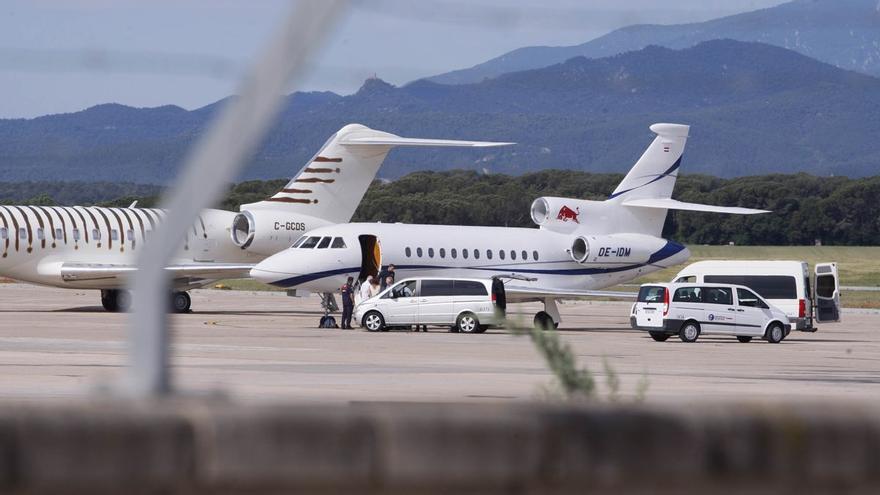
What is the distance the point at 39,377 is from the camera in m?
19.6

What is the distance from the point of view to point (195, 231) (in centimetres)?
4519

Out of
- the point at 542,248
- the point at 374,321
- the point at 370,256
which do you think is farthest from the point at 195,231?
the point at 374,321

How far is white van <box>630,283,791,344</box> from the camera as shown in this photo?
33188mm

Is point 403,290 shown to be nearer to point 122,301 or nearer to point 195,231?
point 195,231

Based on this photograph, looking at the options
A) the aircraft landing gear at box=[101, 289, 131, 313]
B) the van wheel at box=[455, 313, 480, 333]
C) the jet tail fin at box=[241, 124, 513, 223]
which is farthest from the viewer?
the jet tail fin at box=[241, 124, 513, 223]

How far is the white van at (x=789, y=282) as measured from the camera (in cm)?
3775

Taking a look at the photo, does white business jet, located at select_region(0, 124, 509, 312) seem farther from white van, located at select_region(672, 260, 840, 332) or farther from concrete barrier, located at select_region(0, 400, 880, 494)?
concrete barrier, located at select_region(0, 400, 880, 494)

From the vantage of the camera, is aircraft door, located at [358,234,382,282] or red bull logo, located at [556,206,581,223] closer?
aircraft door, located at [358,234,382,282]

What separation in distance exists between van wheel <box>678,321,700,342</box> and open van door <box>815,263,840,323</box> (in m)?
6.63

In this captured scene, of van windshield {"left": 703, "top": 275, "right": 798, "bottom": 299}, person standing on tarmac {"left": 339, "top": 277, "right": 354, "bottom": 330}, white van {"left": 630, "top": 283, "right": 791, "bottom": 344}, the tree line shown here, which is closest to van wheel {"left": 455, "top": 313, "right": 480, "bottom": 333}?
person standing on tarmac {"left": 339, "top": 277, "right": 354, "bottom": 330}

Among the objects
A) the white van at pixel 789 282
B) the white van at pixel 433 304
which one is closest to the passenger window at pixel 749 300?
the white van at pixel 789 282

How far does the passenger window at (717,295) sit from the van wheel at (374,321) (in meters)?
8.00

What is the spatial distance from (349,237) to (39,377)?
795 inches

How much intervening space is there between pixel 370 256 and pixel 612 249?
764 centimetres
